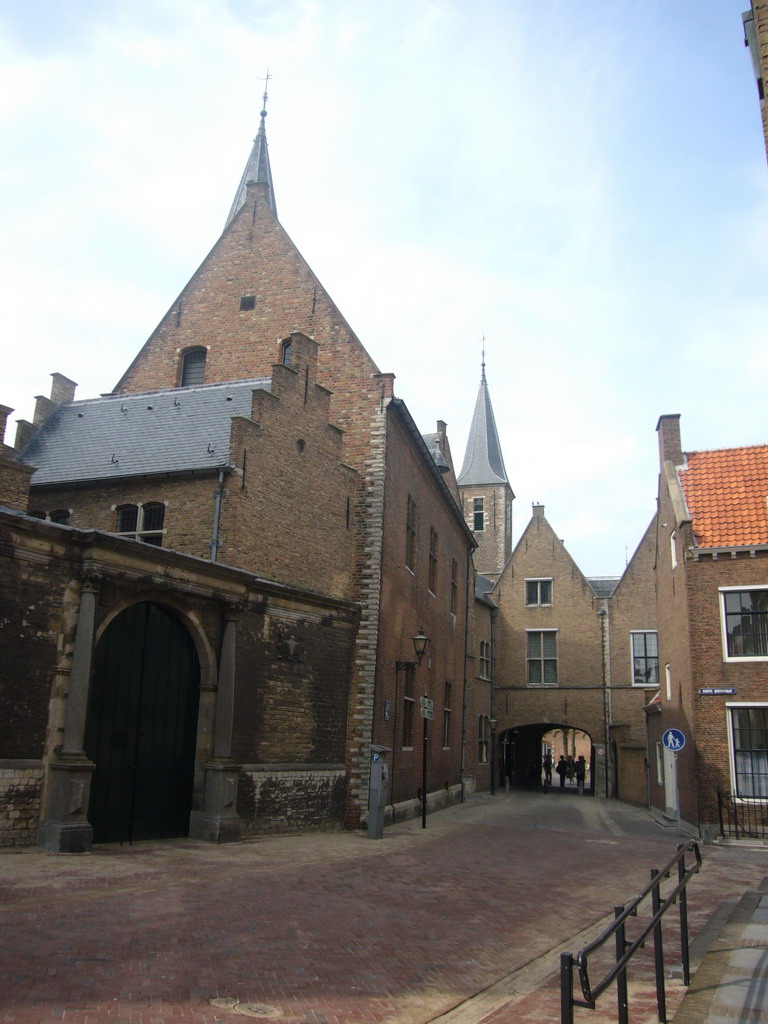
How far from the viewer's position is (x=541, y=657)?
115 feet

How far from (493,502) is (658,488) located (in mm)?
34750

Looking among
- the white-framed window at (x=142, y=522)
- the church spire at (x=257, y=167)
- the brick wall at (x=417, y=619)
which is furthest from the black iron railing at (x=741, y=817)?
the church spire at (x=257, y=167)

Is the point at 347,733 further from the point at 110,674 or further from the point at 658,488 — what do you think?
the point at 658,488

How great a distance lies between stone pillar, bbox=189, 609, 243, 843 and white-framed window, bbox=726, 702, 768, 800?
10.5m

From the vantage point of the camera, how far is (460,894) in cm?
968

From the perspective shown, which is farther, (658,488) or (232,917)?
(658,488)

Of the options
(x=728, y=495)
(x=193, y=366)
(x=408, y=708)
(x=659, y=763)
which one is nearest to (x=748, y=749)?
(x=728, y=495)

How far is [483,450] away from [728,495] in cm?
4154

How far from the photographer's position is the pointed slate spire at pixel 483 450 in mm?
59500

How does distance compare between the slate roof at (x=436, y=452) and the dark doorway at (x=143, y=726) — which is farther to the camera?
the slate roof at (x=436, y=452)

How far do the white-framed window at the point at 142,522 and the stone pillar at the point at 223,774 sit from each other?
352cm

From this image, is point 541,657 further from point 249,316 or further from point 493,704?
point 249,316

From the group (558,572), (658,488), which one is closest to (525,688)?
(558,572)

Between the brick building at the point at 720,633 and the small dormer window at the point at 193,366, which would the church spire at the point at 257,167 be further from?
the brick building at the point at 720,633
